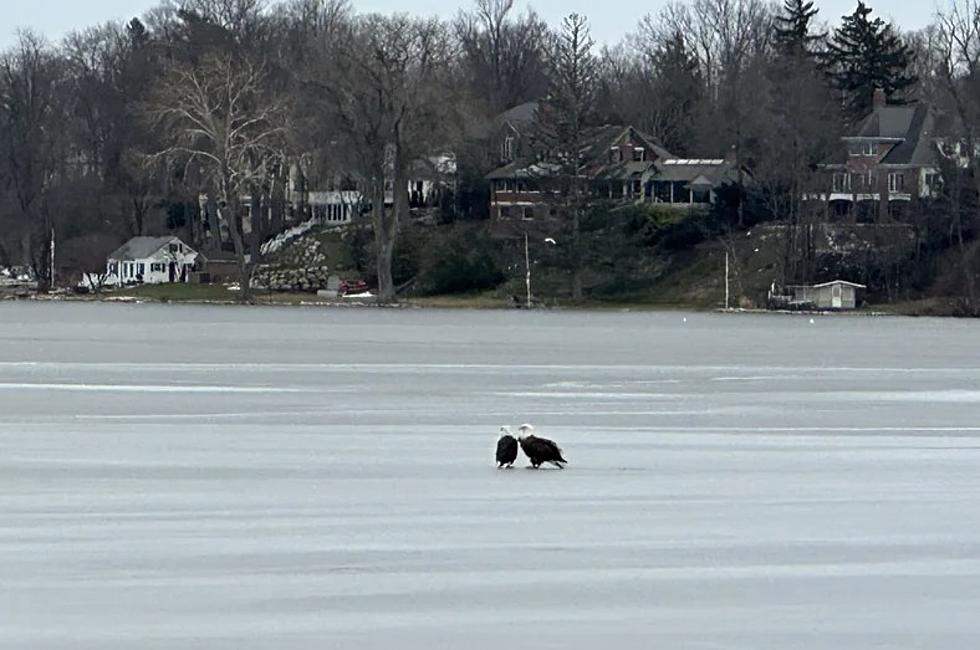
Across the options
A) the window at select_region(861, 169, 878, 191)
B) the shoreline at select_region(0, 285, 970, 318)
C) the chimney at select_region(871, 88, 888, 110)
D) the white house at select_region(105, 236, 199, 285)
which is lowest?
the shoreline at select_region(0, 285, 970, 318)

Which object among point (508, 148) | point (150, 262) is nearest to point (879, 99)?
point (508, 148)

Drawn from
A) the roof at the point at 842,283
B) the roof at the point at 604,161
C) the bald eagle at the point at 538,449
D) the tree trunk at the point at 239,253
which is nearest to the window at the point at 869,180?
the roof at the point at 604,161

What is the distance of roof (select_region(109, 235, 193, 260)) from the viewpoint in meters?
99.1

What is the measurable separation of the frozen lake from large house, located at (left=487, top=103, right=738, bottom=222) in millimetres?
54852

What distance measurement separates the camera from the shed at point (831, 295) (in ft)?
270

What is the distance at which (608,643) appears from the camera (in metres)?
11.4

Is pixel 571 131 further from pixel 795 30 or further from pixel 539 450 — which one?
A: pixel 539 450

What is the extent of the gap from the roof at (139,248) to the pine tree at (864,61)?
34.3 meters

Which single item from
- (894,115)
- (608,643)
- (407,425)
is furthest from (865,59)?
(608,643)

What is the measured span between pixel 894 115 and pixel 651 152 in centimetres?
1178

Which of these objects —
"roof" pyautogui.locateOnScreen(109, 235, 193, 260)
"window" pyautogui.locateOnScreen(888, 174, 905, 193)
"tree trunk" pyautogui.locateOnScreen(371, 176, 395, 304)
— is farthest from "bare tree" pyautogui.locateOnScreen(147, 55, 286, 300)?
"window" pyautogui.locateOnScreen(888, 174, 905, 193)

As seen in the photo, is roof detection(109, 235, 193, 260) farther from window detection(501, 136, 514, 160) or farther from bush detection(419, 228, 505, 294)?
bush detection(419, 228, 505, 294)

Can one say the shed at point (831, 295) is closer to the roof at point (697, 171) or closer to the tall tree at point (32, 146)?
the roof at point (697, 171)

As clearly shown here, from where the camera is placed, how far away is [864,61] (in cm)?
10450
